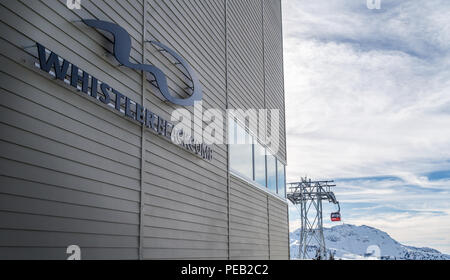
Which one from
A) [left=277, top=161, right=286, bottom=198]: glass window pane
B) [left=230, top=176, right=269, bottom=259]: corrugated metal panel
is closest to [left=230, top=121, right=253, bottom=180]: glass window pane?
[left=230, top=176, right=269, bottom=259]: corrugated metal panel

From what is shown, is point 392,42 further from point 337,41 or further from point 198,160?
point 198,160

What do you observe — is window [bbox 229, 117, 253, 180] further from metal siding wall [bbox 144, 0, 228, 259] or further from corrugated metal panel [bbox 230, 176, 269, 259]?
metal siding wall [bbox 144, 0, 228, 259]

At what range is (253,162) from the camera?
10.0 metres

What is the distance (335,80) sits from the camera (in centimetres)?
1827

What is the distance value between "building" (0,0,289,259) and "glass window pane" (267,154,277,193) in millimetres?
2606

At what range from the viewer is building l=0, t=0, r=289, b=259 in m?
3.41

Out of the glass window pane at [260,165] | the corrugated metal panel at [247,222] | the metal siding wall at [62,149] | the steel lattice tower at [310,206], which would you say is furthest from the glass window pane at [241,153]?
the steel lattice tower at [310,206]

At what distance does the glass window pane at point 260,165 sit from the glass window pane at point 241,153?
468 millimetres

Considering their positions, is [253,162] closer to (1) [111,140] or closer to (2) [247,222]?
(2) [247,222]

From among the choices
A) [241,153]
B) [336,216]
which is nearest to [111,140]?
[241,153]

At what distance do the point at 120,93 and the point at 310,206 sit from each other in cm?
2814

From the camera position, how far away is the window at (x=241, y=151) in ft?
28.5

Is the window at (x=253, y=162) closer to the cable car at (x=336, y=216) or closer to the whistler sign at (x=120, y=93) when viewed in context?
the whistler sign at (x=120, y=93)

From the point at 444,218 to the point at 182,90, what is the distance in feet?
53.3
